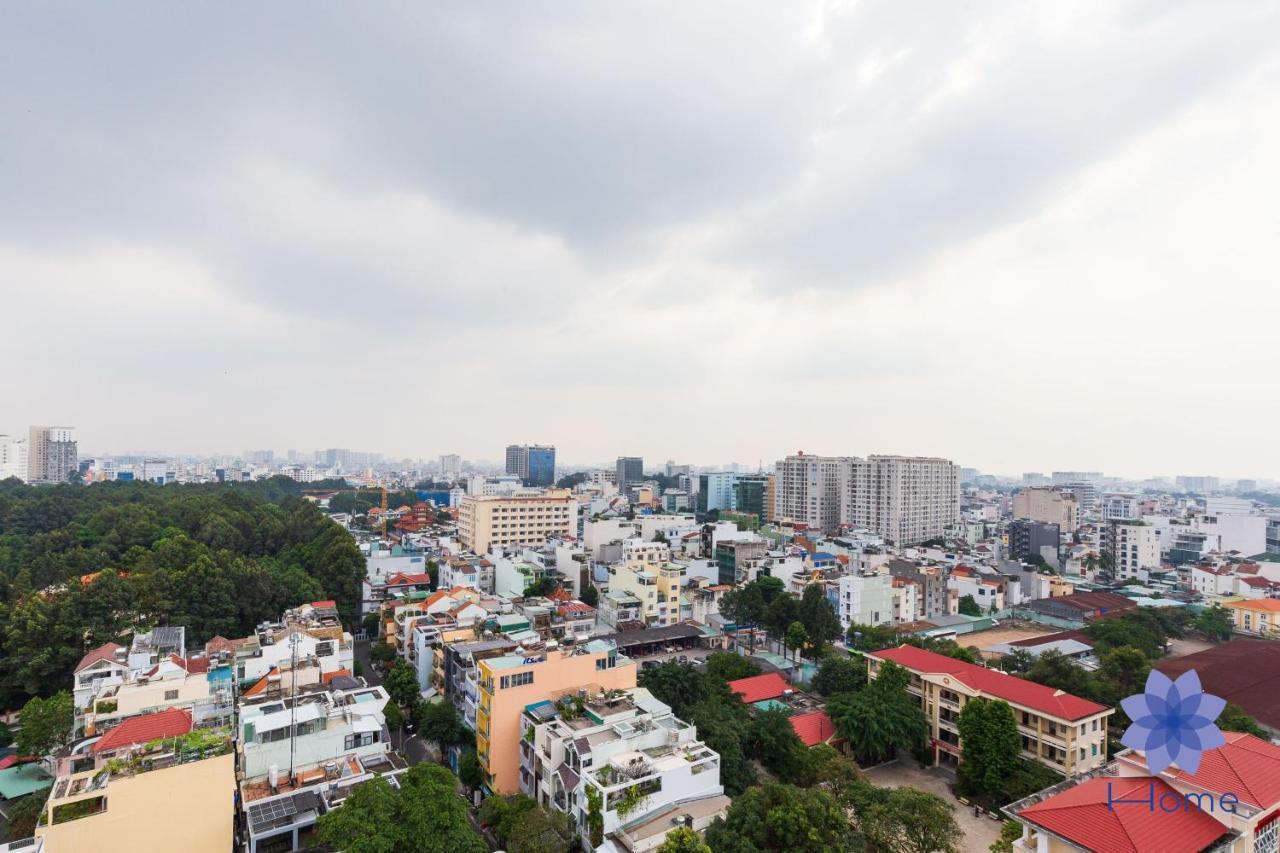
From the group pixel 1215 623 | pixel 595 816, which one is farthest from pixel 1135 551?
pixel 595 816

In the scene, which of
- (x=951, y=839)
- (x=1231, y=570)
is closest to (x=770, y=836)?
(x=951, y=839)

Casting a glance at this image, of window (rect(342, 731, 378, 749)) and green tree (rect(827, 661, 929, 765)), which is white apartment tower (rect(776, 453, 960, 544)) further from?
window (rect(342, 731, 378, 749))

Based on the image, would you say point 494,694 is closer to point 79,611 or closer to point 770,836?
point 770,836

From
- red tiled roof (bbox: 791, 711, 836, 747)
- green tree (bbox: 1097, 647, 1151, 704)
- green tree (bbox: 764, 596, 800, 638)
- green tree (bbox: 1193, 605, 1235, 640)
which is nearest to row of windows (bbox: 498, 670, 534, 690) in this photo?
red tiled roof (bbox: 791, 711, 836, 747)

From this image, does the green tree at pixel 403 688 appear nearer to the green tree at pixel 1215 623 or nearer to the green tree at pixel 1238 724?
the green tree at pixel 1238 724

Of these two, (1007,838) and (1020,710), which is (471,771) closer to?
(1007,838)
